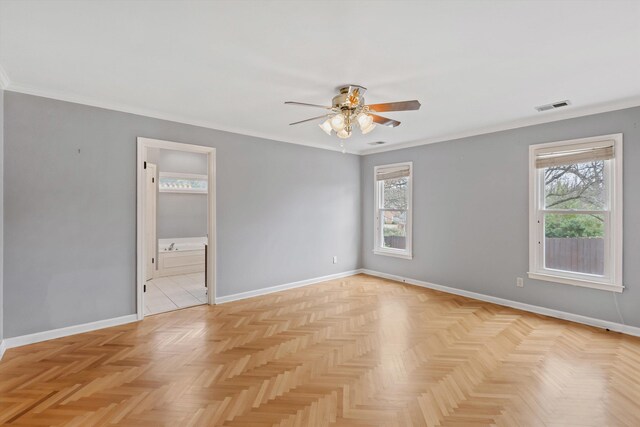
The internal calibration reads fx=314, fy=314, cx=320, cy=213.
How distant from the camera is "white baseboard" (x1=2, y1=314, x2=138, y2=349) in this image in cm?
297

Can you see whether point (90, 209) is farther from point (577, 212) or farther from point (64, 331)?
point (577, 212)

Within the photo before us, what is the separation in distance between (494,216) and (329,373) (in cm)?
324

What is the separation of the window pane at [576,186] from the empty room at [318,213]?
24 millimetres

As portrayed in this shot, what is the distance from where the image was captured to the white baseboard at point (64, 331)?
297cm

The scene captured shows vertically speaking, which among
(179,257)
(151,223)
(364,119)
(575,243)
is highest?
(364,119)

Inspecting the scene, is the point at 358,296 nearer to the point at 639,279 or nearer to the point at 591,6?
the point at 639,279

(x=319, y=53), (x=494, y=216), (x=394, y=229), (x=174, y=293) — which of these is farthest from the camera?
(x=394, y=229)

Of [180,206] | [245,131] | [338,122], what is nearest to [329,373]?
[338,122]

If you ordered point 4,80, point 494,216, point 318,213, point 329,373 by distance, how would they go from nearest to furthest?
point 329,373 → point 4,80 → point 494,216 → point 318,213

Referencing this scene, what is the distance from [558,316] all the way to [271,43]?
4349mm

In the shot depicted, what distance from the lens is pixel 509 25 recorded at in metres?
1.96

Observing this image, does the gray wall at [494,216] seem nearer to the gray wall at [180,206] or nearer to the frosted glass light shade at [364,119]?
the frosted glass light shade at [364,119]

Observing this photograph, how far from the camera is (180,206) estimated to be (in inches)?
265

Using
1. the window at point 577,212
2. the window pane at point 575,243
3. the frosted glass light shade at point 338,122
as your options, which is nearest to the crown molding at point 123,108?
the frosted glass light shade at point 338,122
